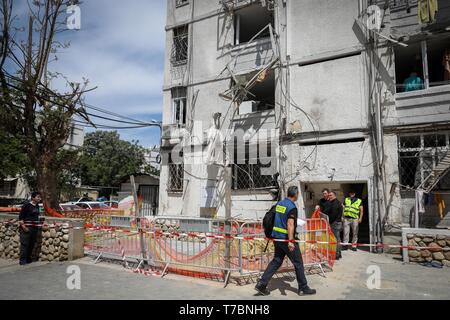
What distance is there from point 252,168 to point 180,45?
25.2 ft

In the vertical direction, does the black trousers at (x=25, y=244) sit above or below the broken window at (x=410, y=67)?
below

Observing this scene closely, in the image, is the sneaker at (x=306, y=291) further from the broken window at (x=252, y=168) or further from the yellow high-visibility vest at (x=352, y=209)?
the broken window at (x=252, y=168)

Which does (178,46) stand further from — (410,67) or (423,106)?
(423,106)

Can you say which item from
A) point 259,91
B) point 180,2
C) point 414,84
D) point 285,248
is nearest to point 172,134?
point 259,91

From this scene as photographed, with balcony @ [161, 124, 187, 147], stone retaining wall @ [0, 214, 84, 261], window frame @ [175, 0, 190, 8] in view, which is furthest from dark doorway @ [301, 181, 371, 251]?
window frame @ [175, 0, 190, 8]

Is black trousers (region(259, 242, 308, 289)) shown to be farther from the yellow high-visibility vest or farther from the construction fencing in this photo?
the yellow high-visibility vest

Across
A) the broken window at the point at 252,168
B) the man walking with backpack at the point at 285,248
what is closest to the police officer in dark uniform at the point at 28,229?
the man walking with backpack at the point at 285,248

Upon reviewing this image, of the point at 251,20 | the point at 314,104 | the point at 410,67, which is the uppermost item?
the point at 251,20

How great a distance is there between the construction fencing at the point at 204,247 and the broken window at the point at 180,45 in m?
10.3

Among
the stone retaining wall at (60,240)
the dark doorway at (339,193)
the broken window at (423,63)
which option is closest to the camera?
the stone retaining wall at (60,240)

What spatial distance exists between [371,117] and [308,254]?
5.87 meters

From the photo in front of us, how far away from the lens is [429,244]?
26.0 ft

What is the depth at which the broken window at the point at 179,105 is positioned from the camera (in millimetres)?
16000

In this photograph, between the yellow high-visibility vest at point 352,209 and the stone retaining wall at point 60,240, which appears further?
the yellow high-visibility vest at point 352,209
